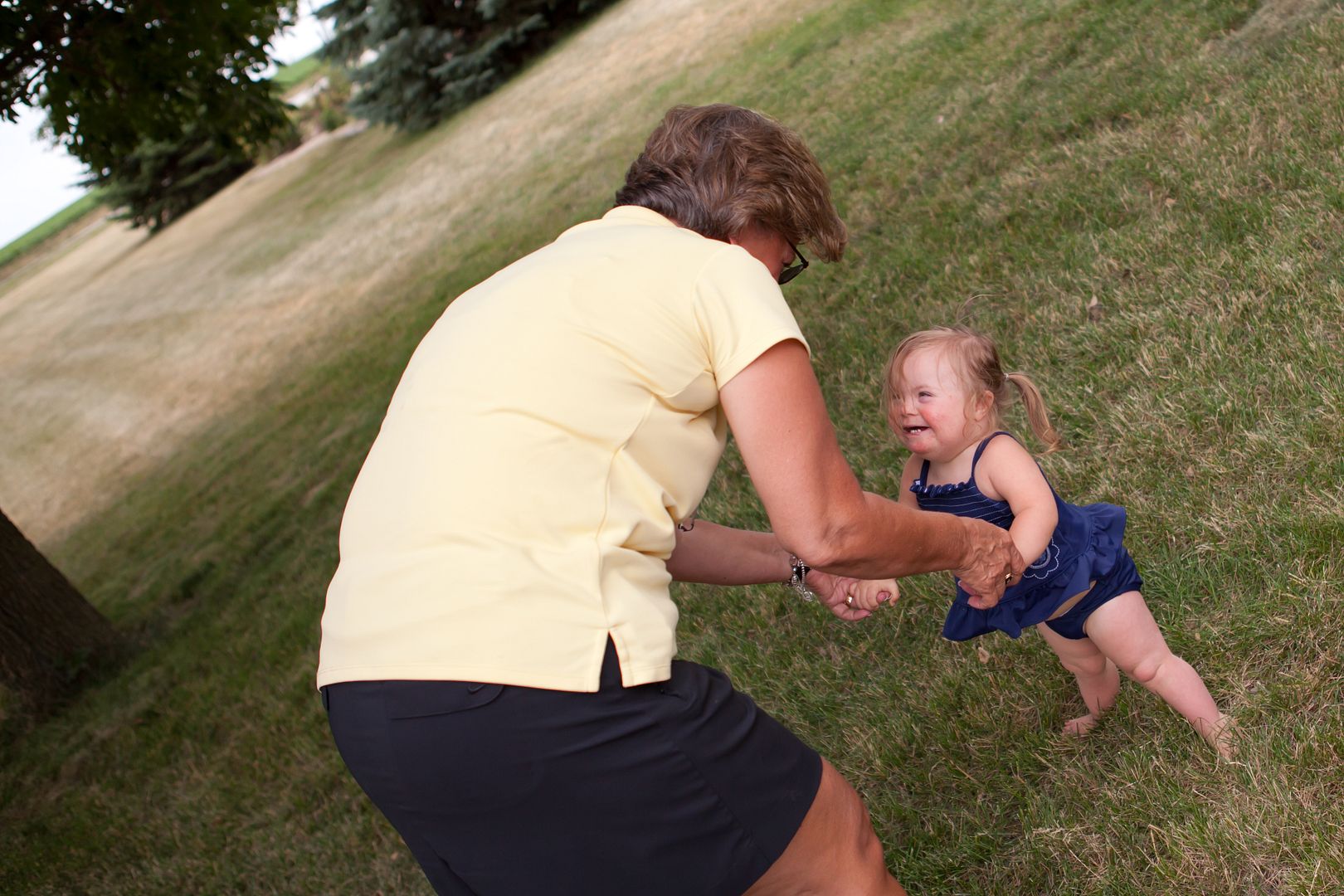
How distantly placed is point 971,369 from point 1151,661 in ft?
2.75

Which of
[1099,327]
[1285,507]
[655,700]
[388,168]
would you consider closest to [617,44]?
[388,168]

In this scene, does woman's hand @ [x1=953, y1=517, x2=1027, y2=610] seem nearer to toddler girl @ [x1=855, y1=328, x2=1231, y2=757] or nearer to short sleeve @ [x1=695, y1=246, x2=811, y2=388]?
toddler girl @ [x1=855, y1=328, x2=1231, y2=757]

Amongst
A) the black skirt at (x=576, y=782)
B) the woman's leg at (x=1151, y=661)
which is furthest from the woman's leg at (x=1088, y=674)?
the black skirt at (x=576, y=782)

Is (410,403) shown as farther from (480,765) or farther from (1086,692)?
(1086,692)

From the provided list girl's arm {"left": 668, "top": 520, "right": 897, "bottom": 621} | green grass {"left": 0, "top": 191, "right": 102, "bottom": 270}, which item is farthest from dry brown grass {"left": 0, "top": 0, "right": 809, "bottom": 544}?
green grass {"left": 0, "top": 191, "right": 102, "bottom": 270}

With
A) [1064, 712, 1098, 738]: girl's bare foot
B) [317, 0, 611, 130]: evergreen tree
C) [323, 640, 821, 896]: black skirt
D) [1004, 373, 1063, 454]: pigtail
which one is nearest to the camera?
[323, 640, 821, 896]: black skirt

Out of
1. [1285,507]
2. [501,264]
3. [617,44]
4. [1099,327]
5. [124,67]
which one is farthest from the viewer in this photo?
[617,44]

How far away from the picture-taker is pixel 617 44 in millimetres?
20422

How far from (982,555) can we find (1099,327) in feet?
8.73

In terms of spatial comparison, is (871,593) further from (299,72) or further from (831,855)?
(299,72)

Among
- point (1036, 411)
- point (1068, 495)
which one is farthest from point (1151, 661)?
point (1068, 495)

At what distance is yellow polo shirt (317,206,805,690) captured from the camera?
1.88m

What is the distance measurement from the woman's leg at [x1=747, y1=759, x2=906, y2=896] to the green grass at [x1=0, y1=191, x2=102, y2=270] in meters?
58.9

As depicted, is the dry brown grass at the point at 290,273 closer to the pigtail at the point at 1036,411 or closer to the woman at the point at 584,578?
the pigtail at the point at 1036,411
